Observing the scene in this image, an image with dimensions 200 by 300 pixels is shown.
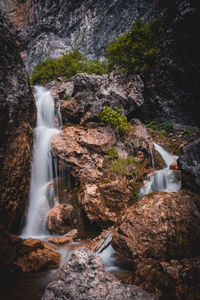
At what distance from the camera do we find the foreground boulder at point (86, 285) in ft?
6.44

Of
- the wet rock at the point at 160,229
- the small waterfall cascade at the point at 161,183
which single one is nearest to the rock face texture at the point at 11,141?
the wet rock at the point at 160,229

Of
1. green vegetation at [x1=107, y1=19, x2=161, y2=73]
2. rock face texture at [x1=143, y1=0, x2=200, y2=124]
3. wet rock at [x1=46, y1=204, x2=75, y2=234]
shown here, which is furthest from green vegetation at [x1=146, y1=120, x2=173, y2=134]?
wet rock at [x1=46, y1=204, x2=75, y2=234]

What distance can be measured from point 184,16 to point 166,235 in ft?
35.0

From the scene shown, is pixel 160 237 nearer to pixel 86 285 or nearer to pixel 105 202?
pixel 86 285

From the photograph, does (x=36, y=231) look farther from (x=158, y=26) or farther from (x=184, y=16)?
(x=158, y=26)

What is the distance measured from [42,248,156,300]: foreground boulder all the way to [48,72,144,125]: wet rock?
6.59m

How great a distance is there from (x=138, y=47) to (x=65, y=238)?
1156 centimetres

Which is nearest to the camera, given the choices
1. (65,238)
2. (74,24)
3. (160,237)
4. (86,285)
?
(86,285)

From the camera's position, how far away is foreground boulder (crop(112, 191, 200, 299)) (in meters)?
→ 2.49

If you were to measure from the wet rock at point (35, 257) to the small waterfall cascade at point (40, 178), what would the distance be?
134cm

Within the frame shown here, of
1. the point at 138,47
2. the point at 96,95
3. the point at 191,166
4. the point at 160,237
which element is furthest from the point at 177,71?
the point at 160,237

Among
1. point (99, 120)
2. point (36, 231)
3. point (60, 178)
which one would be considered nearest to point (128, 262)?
point (36, 231)

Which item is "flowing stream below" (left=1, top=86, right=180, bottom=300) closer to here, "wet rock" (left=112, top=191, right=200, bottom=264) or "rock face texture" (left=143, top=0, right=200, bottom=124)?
"wet rock" (left=112, top=191, right=200, bottom=264)

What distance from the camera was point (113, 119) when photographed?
7.64 metres
